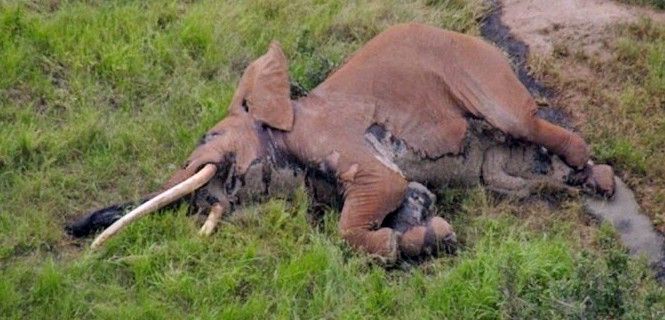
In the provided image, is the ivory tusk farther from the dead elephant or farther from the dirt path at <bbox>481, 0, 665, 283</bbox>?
the dirt path at <bbox>481, 0, 665, 283</bbox>

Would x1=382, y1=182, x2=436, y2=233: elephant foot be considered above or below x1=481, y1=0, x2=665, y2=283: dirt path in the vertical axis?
above

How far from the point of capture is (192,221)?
675 cm

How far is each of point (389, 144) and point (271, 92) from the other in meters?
0.75

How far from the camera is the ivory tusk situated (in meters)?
6.67

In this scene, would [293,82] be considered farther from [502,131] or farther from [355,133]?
[502,131]

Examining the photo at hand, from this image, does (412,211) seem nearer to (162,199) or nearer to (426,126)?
(426,126)

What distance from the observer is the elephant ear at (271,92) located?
7.09 m

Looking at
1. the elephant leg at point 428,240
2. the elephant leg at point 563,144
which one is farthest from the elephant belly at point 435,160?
the elephant leg at point 428,240

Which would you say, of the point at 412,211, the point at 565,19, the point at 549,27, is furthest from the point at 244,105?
the point at 565,19

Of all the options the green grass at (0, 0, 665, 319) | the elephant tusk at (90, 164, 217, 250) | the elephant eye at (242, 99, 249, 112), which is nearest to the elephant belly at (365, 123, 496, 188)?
the green grass at (0, 0, 665, 319)

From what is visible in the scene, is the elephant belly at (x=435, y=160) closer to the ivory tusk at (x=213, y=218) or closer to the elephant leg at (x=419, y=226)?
the elephant leg at (x=419, y=226)

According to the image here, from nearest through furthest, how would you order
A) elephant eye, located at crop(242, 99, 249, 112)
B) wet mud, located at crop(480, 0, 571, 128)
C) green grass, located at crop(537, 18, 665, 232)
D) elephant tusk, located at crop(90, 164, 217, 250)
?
elephant tusk, located at crop(90, 164, 217, 250) → elephant eye, located at crop(242, 99, 249, 112) → green grass, located at crop(537, 18, 665, 232) → wet mud, located at crop(480, 0, 571, 128)

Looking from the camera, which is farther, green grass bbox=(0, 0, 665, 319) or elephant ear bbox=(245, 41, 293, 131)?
elephant ear bbox=(245, 41, 293, 131)

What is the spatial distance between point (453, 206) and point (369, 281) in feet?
3.69
